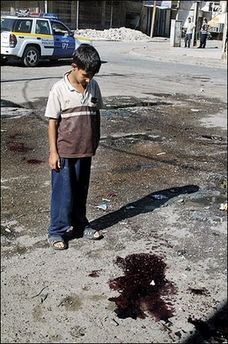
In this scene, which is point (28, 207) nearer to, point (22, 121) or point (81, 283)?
point (81, 283)

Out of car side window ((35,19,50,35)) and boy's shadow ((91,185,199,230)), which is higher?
car side window ((35,19,50,35))

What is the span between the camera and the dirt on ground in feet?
9.44

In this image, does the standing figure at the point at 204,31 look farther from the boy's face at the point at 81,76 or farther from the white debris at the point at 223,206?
the white debris at the point at 223,206

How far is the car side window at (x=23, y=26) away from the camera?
35.5 feet

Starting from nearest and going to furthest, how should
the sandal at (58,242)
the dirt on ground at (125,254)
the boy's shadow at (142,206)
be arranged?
1. the dirt on ground at (125,254)
2. the sandal at (58,242)
3. the boy's shadow at (142,206)

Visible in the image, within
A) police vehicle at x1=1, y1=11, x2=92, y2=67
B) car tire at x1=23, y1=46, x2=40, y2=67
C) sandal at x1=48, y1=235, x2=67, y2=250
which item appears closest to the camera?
sandal at x1=48, y1=235, x2=67, y2=250

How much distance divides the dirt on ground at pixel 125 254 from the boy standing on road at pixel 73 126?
52 centimetres

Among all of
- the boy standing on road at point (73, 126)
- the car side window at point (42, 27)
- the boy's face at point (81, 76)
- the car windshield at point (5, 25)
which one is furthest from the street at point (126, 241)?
the car windshield at point (5, 25)

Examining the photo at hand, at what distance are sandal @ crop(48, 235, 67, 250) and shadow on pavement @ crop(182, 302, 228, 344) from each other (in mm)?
1199

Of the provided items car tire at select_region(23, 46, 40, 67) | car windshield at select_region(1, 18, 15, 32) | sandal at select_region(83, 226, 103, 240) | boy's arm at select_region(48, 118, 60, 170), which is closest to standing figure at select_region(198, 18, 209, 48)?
boy's arm at select_region(48, 118, 60, 170)

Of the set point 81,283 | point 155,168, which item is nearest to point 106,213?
point 81,283

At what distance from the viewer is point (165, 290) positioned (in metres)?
3.26

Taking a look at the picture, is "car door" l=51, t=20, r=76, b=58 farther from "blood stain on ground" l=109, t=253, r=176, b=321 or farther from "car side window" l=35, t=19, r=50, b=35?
"blood stain on ground" l=109, t=253, r=176, b=321

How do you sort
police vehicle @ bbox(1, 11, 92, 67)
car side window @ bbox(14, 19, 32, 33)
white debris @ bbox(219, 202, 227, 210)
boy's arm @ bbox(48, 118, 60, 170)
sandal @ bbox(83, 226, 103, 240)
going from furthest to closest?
car side window @ bbox(14, 19, 32, 33), police vehicle @ bbox(1, 11, 92, 67), white debris @ bbox(219, 202, 227, 210), sandal @ bbox(83, 226, 103, 240), boy's arm @ bbox(48, 118, 60, 170)
